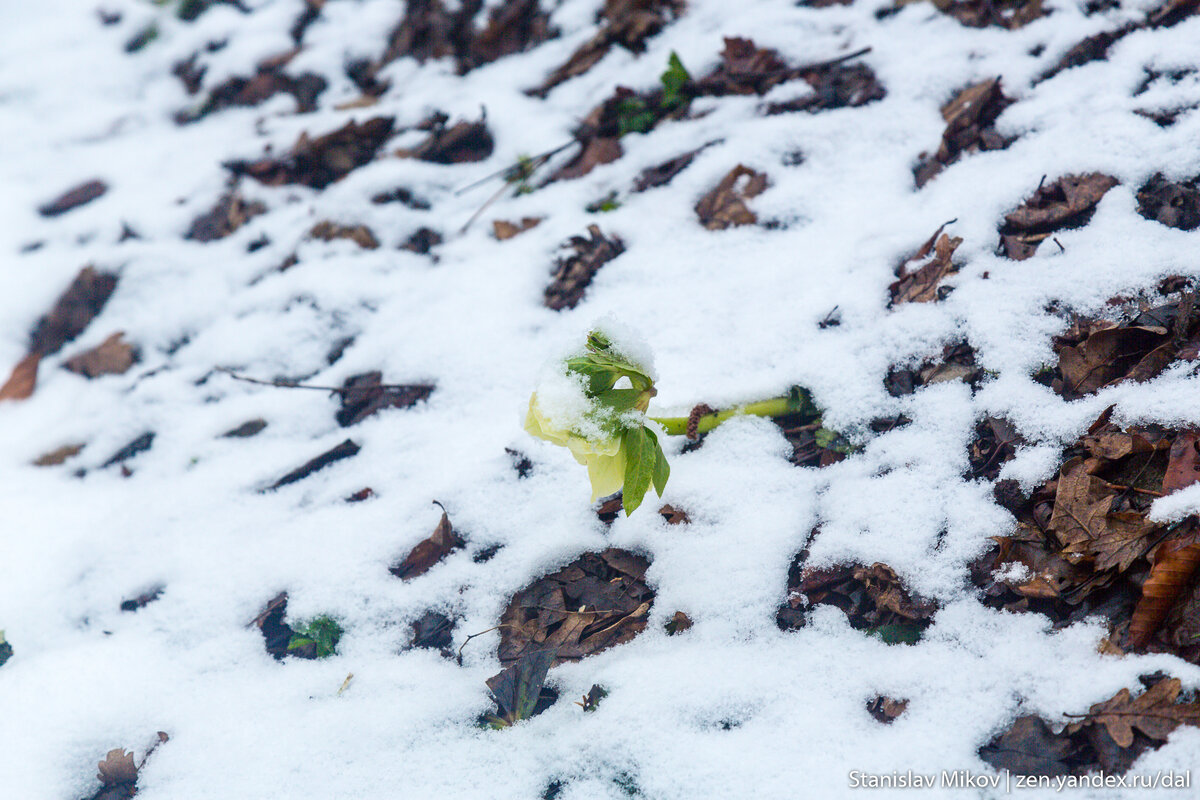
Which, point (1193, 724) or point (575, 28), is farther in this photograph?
point (575, 28)

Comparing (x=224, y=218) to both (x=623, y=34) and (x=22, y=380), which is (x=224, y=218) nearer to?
(x=22, y=380)

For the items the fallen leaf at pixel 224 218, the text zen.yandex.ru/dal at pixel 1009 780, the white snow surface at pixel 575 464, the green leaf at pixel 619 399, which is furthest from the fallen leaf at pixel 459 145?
the text zen.yandex.ru/dal at pixel 1009 780

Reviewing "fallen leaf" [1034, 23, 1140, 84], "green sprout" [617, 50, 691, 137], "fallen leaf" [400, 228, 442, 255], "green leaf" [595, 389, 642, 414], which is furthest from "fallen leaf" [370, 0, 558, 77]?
"green leaf" [595, 389, 642, 414]

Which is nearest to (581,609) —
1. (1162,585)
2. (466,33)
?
(1162,585)

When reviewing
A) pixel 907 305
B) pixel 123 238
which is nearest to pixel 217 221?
pixel 123 238

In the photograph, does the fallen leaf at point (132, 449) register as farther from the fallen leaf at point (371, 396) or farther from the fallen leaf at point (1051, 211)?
the fallen leaf at point (1051, 211)

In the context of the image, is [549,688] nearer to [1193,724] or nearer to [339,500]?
[339,500]
